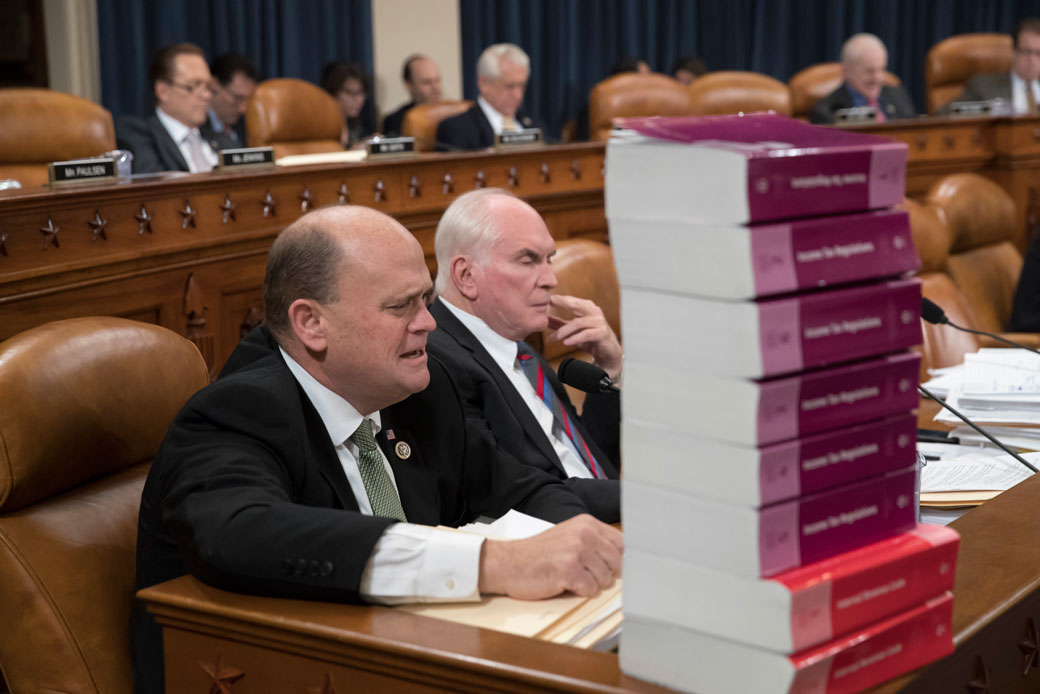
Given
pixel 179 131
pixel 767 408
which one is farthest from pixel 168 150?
pixel 767 408

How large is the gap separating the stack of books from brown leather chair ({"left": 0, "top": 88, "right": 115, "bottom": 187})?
11.2 feet

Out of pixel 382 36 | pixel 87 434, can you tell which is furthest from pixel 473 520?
pixel 382 36

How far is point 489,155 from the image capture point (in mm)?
3922

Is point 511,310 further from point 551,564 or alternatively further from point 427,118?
point 427,118

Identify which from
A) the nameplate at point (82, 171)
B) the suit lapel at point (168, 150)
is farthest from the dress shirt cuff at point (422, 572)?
the suit lapel at point (168, 150)

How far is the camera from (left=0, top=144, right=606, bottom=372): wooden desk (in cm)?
250

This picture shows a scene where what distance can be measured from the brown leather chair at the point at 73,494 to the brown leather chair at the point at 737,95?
4.91 metres

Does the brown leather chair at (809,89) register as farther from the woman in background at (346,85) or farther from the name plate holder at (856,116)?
the woman in background at (346,85)

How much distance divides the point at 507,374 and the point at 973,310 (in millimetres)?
2243

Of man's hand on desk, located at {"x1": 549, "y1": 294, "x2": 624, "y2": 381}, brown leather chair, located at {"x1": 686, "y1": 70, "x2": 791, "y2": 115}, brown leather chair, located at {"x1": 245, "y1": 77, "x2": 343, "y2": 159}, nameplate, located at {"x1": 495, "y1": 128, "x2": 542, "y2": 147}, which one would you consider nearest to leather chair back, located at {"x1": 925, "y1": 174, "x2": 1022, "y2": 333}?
nameplate, located at {"x1": 495, "y1": 128, "x2": 542, "y2": 147}

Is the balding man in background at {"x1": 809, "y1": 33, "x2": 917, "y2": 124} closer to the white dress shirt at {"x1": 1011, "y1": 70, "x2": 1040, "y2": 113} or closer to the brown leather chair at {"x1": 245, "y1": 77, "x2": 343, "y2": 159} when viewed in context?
the white dress shirt at {"x1": 1011, "y1": 70, "x2": 1040, "y2": 113}

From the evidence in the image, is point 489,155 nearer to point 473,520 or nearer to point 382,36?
point 473,520

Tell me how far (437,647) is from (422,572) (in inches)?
5.2

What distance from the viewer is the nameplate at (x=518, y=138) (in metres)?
4.24
